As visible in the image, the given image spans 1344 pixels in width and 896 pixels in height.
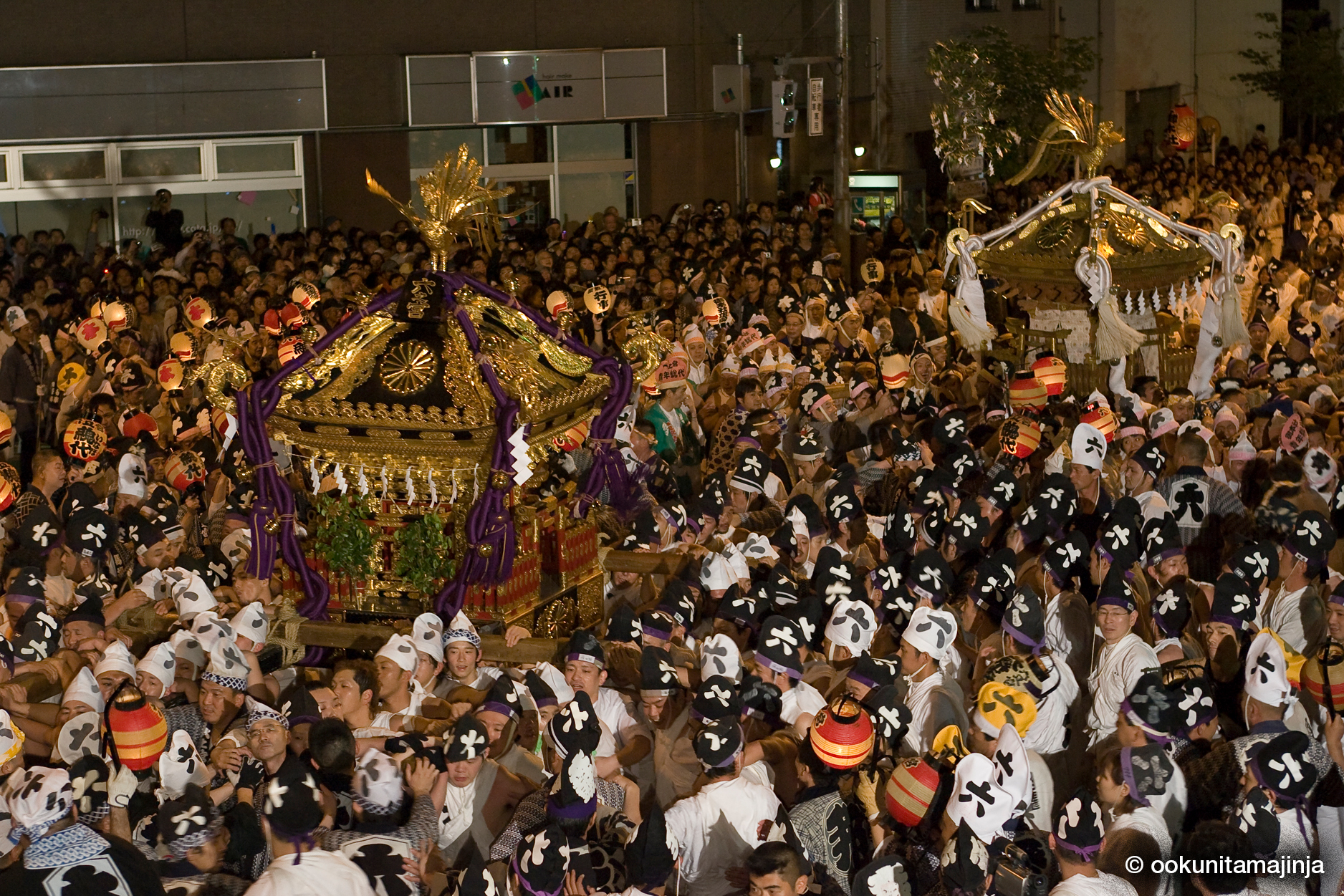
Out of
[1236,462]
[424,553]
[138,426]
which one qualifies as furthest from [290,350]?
[1236,462]

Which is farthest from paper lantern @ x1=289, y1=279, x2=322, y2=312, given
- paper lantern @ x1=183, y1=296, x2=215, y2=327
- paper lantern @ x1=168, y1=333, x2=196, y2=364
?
paper lantern @ x1=168, y1=333, x2=196, y2=364

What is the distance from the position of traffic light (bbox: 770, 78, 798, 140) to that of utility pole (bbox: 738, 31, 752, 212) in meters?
3.33

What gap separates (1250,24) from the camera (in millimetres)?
30766

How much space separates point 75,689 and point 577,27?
17.8 meters

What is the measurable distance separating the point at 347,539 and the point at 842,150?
424 inches

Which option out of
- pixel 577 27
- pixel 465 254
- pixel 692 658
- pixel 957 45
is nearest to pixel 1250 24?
pixel 957 45

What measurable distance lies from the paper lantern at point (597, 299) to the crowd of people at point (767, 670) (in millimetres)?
1612

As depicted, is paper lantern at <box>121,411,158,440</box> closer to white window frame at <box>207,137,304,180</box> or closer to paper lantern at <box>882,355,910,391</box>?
paper lantern at <box>882,355,910,391</box>

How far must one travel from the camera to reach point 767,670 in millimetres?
6305

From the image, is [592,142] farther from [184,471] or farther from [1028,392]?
[184,471]

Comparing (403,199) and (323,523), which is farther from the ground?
(403,199)

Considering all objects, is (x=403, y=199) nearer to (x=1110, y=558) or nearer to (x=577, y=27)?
(x=577, y=27)

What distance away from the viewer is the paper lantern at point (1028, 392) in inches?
416

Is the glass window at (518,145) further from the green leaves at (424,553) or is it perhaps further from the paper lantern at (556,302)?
the green leaves at (424,553)
